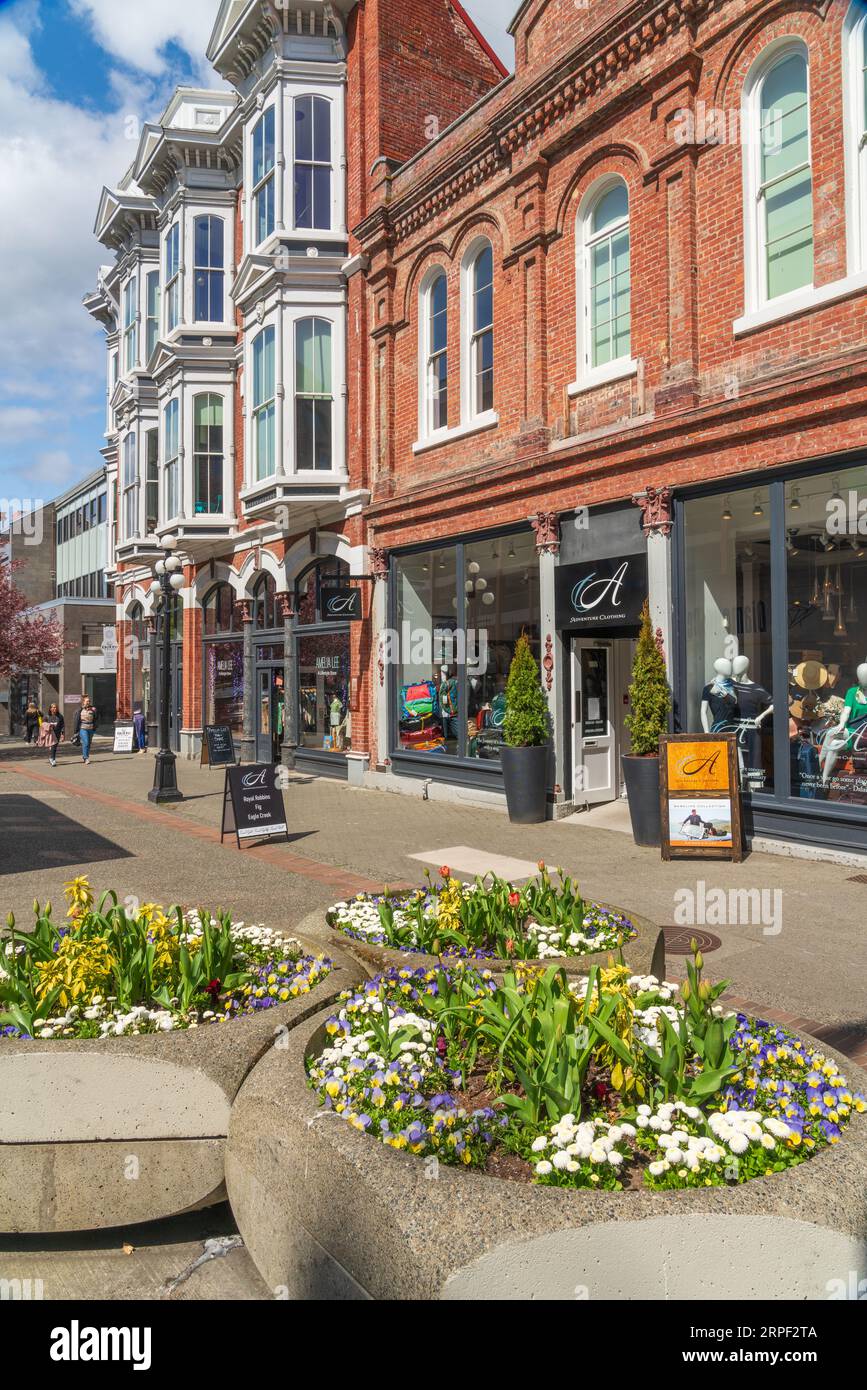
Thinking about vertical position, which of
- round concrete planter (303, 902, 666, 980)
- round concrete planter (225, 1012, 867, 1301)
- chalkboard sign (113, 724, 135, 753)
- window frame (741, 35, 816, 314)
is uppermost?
window frame (741, 35, 816, 314)

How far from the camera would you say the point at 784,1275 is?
2.30 m

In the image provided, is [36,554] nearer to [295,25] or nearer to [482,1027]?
[295,25]

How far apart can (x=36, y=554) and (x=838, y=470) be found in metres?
54.7

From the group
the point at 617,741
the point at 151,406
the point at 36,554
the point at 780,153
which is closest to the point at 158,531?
the point at 151,406

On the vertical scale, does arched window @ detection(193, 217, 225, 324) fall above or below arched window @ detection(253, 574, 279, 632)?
above

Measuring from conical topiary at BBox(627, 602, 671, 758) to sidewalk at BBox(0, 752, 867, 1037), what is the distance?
48.8 inches

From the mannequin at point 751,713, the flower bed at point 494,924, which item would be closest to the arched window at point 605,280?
the mannequin at point 751,713

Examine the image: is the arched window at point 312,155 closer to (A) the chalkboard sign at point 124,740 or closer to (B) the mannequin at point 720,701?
(B) the mannequin at point 720,701

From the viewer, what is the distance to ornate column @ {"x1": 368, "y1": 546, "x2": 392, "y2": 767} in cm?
1608

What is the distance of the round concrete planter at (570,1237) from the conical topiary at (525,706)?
9578mm

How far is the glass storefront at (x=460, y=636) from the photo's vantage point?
44.4 feet

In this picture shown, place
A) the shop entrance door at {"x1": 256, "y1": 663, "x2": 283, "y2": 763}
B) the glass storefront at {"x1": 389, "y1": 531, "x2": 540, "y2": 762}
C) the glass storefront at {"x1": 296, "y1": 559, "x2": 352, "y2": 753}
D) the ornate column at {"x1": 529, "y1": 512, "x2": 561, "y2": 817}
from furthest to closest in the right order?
the shop entrance door at {"x1": 256, "y1": 663, "x2": 283, "y2": 763} → the glass storefront at {"x1": 296, "y1": 559, "x2": 352, "y2": 753} → the glass storefront at {"x1": 389, "y1": 531, "x2": 540, "y2": 762} → the ornate column at {"x1": 529, "y1": 512, "x2": 561, "y2": 817}

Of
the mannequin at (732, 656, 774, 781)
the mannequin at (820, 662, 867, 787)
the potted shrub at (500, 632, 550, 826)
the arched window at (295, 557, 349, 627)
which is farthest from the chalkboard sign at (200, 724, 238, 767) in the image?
the mannequin at (820, 662, 867, 787)

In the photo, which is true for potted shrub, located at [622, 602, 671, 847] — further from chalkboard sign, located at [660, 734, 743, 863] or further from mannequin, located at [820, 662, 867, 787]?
mannequin, located at [820, 662, 867, 787]
